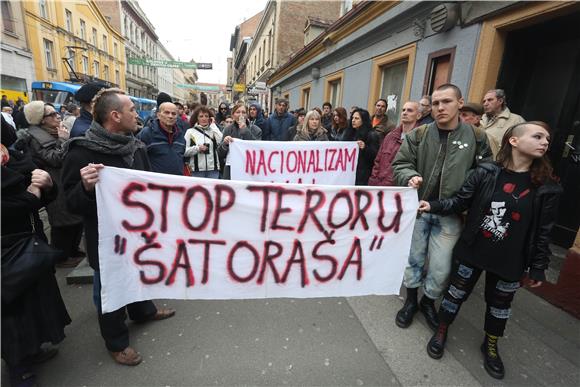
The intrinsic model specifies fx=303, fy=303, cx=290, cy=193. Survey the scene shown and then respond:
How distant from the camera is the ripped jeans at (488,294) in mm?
2062

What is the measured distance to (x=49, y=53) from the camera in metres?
24.2

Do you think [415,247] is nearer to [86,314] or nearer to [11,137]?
[86,314]

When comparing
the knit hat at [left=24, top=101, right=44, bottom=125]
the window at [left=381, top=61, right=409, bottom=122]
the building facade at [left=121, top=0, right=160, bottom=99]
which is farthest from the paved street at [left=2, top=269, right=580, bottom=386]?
the building facade at [left=121, top=0, right=160, bottom=99]

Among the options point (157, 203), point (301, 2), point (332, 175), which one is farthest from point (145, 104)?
point (157, 203)

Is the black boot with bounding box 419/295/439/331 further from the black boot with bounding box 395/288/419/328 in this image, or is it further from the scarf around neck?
the scarf around neck

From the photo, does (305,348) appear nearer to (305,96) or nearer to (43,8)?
(305,96)

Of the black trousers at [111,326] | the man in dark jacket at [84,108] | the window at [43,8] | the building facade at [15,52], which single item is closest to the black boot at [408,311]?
the black trousers at [111,326]

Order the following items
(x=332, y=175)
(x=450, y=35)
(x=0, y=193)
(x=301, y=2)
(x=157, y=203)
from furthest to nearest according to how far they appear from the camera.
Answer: (x=301, y=2) < (x=450, y=35) < (x=332, y=175) < (x=157, y=203) < (x=0, y=193)

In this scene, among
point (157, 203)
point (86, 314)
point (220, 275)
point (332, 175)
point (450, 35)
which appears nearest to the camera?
point (157, 203)

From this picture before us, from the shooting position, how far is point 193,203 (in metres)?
1.88

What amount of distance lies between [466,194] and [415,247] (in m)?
0.65

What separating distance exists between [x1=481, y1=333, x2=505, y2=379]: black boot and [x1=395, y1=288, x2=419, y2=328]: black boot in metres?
0.55

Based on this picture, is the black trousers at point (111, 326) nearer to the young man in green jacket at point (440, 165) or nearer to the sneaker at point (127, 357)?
the sneaker at point (127, 357)

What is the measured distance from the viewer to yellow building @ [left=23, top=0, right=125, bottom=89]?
877 inches
